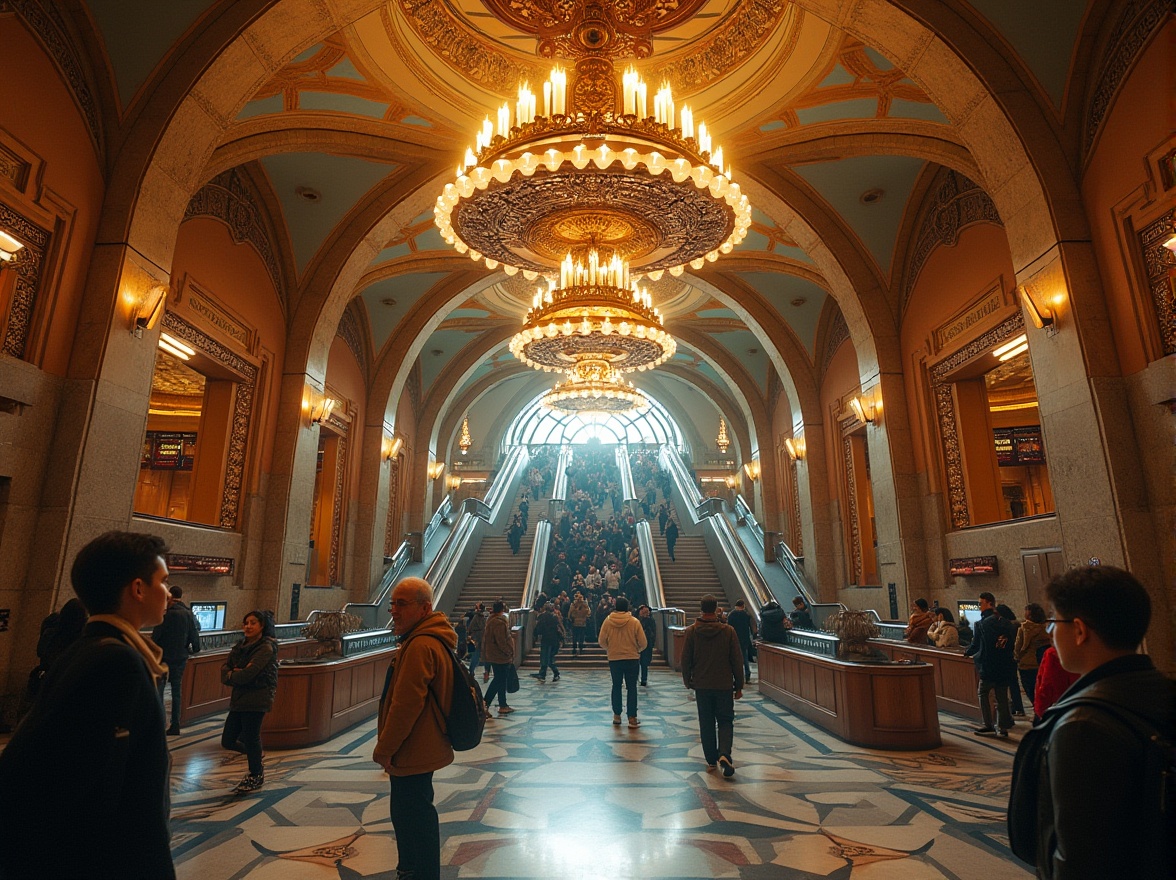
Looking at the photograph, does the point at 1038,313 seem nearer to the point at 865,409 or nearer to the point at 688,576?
the point at 865,409

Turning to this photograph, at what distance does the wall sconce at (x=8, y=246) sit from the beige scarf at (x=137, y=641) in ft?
18.4

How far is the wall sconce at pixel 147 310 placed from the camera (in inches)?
254

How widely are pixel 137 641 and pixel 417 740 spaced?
4.18ft

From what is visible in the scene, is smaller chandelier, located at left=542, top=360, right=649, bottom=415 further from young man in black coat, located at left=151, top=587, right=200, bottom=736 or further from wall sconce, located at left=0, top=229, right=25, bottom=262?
wall sconce, located at left=0, top=229, right=25, bottom=262

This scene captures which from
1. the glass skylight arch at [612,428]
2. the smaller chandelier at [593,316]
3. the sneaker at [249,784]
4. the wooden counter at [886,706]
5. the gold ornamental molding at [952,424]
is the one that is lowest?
the sneaker at [249,784]

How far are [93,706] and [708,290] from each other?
44.1 ft

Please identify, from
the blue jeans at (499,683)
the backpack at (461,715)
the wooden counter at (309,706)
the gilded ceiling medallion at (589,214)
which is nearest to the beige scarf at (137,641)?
the backpack at (461,715)

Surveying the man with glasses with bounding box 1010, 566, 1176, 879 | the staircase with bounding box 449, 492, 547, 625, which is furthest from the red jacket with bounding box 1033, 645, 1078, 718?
the staircase with bounding box 449, 492, 547, 625

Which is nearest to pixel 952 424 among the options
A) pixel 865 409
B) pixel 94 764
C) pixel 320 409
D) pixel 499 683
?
pixel 865 409

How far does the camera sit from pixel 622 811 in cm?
396

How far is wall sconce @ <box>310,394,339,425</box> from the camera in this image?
35.1 ft

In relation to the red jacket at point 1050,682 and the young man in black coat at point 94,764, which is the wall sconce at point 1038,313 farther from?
the young man in black coat at point 94,764

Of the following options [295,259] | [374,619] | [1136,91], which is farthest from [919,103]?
[374,619]

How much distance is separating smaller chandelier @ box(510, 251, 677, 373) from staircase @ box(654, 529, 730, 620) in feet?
20.1
